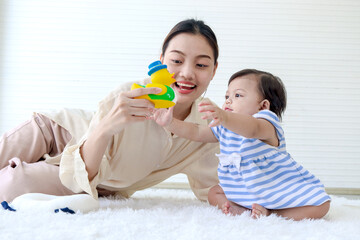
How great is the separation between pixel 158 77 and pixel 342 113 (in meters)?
2.82

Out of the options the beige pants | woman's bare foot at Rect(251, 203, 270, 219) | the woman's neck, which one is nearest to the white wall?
the beige pants

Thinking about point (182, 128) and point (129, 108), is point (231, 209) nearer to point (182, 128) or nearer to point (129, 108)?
point (182, 128)

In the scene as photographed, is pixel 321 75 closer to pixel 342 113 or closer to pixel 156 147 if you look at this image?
pixel 342 113

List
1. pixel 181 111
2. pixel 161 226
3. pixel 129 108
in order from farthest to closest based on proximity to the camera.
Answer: pixel 181 111 < pixel 129 108 < pixel 161 226

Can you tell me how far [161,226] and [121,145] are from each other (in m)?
0.53

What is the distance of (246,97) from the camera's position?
1601mm

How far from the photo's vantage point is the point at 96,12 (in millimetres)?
3711

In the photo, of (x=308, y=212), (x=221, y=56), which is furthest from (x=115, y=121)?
(x=221, y=56)

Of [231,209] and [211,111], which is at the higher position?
[211,111]

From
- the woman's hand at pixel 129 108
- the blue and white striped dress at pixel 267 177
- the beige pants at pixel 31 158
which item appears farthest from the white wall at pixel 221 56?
the woman's hand at pixel 129 108

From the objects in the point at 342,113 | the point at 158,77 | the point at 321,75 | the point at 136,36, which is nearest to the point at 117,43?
the point at 136,36

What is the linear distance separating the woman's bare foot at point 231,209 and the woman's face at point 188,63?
462 mm

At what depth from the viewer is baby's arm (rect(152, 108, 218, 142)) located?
152 centimetres

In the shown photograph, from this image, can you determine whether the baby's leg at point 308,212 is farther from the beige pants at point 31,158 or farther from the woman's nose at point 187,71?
the beige pants at point 31,158
